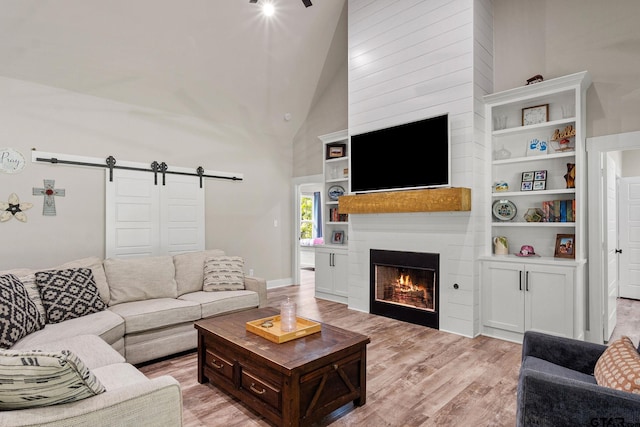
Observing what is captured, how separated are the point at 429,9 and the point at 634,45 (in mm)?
2059

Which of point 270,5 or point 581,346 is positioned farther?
point 270,5

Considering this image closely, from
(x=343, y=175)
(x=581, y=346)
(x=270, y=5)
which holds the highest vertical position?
(x=270, y=5)

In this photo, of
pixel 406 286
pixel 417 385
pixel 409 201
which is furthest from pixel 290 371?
pixel 406 286

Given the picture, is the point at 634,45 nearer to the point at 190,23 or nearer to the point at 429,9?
the point at 429,9

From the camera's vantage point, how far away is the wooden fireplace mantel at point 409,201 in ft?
12.5

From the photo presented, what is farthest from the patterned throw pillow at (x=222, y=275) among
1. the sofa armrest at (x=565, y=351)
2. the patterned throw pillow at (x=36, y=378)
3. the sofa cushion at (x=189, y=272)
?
the sofa armrest at (x=565, y=351)

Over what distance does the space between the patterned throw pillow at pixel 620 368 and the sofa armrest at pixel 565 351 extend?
0.19 meters

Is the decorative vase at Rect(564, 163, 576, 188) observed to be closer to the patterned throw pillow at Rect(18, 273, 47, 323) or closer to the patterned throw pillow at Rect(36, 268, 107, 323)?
the patterned throw pillow at Rect(36, 268, 107, 323)

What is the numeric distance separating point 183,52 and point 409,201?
3423mm

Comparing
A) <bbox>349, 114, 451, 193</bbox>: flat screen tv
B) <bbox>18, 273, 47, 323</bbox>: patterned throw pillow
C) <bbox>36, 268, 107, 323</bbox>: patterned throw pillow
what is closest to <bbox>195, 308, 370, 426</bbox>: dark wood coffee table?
<bbox>36, 268, 107, 323</bbox>: patterned throw pillow

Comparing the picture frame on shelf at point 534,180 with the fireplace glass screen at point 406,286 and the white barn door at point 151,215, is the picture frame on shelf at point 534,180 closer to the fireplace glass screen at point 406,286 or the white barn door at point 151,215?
the fireplace glass screen at point 406,286

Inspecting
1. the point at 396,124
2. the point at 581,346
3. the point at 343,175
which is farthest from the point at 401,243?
the point at 581,346

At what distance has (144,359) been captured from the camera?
3131 mm

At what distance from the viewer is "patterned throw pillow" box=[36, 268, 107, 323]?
294 cm
